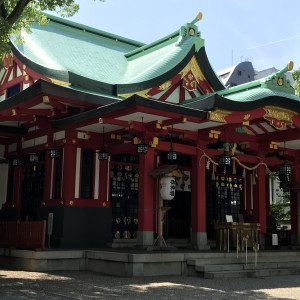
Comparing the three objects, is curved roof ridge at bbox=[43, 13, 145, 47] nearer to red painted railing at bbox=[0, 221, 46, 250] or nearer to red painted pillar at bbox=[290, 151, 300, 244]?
red painted railing at bbox=[0, 221, 46, 250]

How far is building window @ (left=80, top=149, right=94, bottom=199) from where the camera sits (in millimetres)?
15711

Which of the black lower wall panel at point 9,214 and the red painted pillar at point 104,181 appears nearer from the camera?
the red painted pillar at point 104,181

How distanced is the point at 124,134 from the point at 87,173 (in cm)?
183

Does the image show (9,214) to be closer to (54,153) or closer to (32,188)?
(32,188)

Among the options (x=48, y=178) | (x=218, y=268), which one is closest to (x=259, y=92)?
(x=218, y=268)

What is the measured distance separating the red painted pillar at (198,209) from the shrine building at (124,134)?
3 cm

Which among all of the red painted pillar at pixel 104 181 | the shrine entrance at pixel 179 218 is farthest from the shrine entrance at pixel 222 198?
the red painted pillar at pixel 104 181

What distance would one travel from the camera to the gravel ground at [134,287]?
9359mm

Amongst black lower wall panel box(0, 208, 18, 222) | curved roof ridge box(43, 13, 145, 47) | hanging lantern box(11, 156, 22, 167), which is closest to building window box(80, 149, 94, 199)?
hanging lantern box(11, 156, 22, 167)

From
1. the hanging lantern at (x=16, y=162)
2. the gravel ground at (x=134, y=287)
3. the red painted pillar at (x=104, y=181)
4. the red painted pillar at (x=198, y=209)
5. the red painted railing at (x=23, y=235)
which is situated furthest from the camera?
the hanging lantern at (x=16, y=162)

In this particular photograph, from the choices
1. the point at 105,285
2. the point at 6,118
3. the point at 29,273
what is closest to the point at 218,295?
the point at 105,285

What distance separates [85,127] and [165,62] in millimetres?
3943

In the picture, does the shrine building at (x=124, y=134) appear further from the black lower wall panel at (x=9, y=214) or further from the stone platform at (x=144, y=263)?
the stone platform at (x=144, y=263)

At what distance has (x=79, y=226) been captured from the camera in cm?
1528
